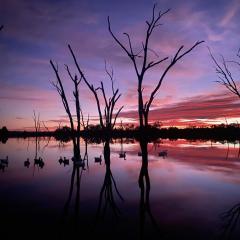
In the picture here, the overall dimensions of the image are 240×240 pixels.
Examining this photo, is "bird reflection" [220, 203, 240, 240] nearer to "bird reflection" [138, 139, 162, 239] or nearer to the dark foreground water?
the dark foreground water

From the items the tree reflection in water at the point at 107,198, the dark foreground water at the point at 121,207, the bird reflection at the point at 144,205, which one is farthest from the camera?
the tree reflection in water at the point at 107,198

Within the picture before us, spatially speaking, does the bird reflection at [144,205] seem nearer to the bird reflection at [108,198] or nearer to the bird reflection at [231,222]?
the bird reflection at [108,198]

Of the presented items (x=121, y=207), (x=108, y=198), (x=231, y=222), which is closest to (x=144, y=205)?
(x=121, y=207)

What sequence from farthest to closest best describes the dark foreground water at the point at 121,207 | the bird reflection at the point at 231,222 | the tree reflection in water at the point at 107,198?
the tree reflection in water at the point at 107,198, the dark foreground water at the point at 121,207, the bird reflection at the point at 231,222

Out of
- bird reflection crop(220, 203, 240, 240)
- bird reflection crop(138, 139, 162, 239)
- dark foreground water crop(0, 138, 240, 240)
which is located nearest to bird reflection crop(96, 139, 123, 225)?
dark foreground water crop(0, 138, 240, 240)

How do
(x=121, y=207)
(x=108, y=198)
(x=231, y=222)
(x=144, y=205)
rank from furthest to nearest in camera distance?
1. (x=108, y=198)
2. (x=144, y=205)
3. (x=121, y=207)
4. (x=231, y=222)

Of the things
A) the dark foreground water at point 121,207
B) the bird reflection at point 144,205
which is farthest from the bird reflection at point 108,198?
the bird reflection at point 144,205

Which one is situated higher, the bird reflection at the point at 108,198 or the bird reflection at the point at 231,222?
the bird reflection at the point at 108,198

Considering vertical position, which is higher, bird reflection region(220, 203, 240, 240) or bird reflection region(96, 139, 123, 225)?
bird reflection region(96, 139, 123, 225)

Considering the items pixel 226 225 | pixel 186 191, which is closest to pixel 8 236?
pixel 226 225

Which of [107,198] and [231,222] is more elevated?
[107,198]

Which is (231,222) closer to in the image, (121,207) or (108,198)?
(121,207)

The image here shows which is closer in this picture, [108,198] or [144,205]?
[144,205]

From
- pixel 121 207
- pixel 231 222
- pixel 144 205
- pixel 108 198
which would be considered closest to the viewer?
pixel 231 222
